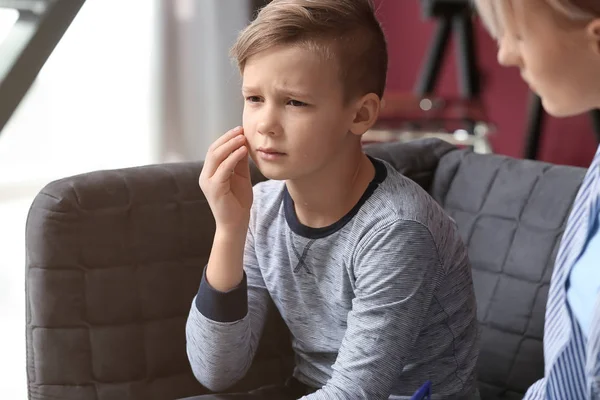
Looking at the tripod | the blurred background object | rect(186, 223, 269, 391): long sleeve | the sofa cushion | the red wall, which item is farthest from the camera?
the red wall

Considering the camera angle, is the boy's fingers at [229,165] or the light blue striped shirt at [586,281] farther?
the boy's fingers at [229,165]

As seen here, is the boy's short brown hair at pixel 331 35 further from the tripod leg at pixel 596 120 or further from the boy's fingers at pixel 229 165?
the tripod leg at pixel 596 120

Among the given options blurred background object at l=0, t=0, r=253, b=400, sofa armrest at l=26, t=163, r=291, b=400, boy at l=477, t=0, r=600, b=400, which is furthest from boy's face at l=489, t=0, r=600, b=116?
blurred background object at l=0, t=0, r=253, b=400

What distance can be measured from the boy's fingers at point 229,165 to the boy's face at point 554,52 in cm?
43

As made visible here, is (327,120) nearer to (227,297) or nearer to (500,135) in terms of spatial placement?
(227,297)

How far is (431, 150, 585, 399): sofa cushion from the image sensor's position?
144cm

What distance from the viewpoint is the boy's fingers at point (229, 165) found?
3.85 ft

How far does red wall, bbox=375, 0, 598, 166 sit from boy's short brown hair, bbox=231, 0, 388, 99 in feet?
7.23

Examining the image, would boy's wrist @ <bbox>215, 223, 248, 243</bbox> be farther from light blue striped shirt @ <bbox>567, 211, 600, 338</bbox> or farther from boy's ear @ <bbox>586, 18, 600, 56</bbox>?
boy's ear @ <bbox>586, 18, 600, 56</bbox>

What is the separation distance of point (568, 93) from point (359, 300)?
41 cm

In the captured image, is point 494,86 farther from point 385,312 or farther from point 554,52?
point 554,52

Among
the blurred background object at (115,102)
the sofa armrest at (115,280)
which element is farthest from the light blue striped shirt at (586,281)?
the blurred background object at (115,102)

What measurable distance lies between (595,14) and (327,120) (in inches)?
16.5

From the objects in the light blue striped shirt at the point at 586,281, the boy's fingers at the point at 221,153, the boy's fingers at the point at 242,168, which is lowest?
the light blue striped shirt at the point at 586,281
